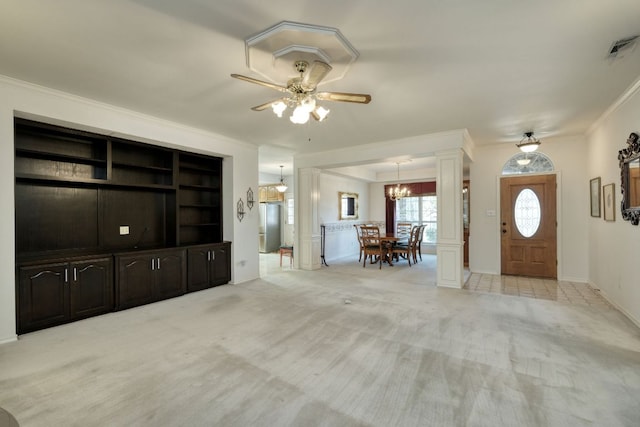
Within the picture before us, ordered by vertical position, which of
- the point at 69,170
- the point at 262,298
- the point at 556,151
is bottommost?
the point at 262,298

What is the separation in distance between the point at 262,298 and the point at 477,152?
516 centimetres

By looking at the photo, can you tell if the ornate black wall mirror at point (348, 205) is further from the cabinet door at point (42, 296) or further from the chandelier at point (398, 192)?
the cabinet door at point (42, 296)

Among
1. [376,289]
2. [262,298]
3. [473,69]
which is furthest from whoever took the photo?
[376,289]

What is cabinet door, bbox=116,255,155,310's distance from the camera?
3.78 metres

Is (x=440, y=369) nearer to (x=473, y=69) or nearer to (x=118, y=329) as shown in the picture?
(x=473, y=69)

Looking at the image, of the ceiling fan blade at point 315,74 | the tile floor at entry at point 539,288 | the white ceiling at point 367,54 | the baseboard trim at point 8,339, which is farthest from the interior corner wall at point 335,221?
the baseboard trim at point 8,339

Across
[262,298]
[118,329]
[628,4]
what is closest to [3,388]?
[118,329]

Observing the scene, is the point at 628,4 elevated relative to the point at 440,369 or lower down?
elevated

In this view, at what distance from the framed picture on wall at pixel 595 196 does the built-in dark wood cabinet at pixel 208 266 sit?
20.0 feet

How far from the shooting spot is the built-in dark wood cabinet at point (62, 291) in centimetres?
308

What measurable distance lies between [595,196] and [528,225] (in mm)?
1172

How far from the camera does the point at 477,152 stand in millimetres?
6070

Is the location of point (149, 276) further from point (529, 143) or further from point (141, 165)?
point (529, 143)

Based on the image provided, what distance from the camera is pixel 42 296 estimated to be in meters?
3.18
